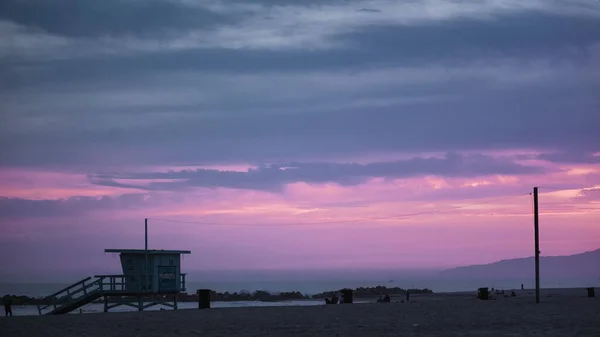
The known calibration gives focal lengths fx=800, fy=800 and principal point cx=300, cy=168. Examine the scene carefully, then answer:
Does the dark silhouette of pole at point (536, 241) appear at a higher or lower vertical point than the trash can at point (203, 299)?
higher

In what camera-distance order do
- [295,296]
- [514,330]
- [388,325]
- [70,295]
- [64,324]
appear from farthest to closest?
[295,296] → [70,295] → [64,324] → [388,325] → [514,330]

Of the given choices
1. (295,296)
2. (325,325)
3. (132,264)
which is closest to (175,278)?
(132,264)

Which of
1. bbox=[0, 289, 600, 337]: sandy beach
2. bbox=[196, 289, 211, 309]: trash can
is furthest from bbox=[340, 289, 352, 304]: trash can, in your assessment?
bbox=[0, 289, 600, 337]: sandy beach

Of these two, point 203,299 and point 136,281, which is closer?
point 203,299

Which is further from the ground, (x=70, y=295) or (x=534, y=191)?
(x=534, y=191)

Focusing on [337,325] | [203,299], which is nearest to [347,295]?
[203,299]

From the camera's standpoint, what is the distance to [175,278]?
176ft

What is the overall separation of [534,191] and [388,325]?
22.2 m

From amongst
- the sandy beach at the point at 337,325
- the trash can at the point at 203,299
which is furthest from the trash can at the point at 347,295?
the sandy beach at the point at 337,325

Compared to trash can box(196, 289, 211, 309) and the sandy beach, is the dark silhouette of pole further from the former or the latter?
trash can box(196, 289, 211, 309)

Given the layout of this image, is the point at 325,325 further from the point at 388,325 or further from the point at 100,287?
the point at 100,287

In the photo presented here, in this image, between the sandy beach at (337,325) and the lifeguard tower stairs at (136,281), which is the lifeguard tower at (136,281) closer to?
the lifeguard tower stairs at (136,281)

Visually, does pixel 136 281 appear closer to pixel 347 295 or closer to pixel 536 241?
pixel 347 295

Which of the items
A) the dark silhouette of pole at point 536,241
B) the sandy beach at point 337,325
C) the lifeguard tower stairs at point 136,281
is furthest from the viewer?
the lifeguard tower stairs at point 136,281
